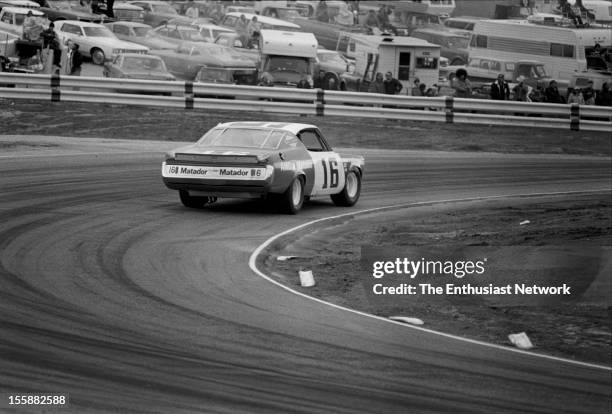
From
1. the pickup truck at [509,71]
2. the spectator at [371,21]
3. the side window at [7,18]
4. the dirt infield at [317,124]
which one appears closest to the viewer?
the dirt infield at [317,124]

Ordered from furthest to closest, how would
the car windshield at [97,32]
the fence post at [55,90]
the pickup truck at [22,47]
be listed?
the car windshield at [97,32]
the pickup truck at [22,47]
the fence post at [55,90]

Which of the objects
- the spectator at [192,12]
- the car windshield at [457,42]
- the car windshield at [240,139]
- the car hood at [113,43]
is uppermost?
the car windshield at [240,139]

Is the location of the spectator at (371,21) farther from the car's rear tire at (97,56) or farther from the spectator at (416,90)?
the car's rear tire at (97,56)

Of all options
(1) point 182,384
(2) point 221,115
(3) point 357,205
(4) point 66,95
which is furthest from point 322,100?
(1) point 182,384

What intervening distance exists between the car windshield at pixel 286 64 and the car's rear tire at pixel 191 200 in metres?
18.7

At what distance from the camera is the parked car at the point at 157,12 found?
54450 millimetres

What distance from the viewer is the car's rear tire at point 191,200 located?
17.8 metres

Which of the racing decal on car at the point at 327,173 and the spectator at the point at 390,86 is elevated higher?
the racing decal on car at the point at 327,173

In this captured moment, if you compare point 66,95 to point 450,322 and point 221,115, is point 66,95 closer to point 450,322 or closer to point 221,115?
point 221,115

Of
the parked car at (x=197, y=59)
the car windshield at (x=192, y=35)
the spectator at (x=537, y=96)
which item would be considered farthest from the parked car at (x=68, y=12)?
the spectator at (x=537, y=96)

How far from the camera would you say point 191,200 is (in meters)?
17.9

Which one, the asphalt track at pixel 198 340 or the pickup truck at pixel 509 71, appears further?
the pickup truck at pixel 509 71

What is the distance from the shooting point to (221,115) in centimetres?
3041

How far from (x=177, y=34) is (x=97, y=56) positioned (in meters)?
5.95
